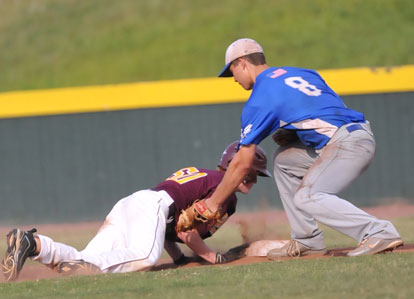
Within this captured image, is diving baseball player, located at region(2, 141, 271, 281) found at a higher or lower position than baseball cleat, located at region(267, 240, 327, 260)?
higher

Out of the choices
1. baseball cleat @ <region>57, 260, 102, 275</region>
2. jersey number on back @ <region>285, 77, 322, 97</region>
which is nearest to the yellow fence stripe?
jersey number on back @ <region>285, 77, 322, 97</region>

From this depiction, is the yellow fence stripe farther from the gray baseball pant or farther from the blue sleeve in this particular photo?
the blue sleeve

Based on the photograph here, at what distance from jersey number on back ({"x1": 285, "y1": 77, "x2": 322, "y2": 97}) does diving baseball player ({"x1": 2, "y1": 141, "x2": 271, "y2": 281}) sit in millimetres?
792

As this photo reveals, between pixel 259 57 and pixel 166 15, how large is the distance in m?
15.8

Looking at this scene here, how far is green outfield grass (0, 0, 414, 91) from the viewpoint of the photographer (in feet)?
60.3

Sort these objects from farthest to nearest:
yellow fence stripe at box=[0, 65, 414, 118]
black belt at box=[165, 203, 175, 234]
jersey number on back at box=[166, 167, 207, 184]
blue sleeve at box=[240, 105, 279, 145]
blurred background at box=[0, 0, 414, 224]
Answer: blurred background at box=[0, 0, 414, 224], yellow fence stripe at box=[0, 65, 414, 118], jersey number on back at box=[166, 167, 207, 184], black belt at box=[165, 203, 175, 234], blue sleeve at box=[240, 105, 279, 145]

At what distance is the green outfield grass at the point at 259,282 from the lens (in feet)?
14.4

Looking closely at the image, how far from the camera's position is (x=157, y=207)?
19.5 ft

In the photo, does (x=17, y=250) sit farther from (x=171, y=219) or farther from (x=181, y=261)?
(x=181, y=261)

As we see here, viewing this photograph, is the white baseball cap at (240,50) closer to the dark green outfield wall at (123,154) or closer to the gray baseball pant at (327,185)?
the gray baseball pant at (327,185)

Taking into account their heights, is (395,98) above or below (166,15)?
below

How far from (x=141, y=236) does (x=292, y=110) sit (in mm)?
1574

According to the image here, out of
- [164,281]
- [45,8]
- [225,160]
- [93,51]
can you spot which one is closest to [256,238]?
[225,160]

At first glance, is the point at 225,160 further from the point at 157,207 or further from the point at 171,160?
the point at 171,160
